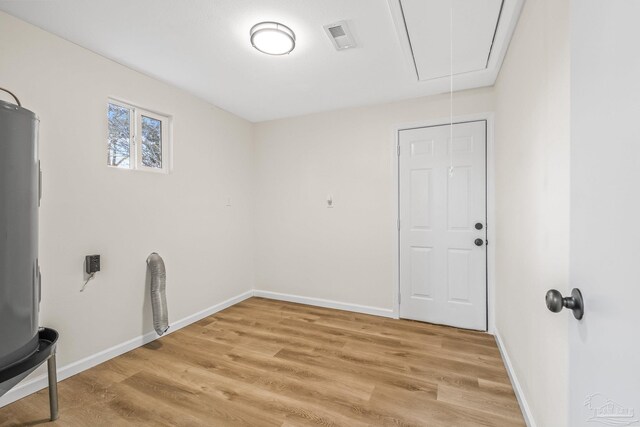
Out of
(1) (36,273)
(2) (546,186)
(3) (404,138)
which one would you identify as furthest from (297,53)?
(1) (36,273)

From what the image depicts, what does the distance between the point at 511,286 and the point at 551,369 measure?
0.95m

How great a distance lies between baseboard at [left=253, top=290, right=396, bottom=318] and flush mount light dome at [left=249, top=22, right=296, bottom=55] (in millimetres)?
2772

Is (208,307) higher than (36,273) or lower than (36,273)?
lower

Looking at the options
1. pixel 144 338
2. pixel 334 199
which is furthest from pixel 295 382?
pixel 334 199

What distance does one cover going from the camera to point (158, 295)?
8.43 feet

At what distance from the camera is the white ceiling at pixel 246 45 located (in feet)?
5.71

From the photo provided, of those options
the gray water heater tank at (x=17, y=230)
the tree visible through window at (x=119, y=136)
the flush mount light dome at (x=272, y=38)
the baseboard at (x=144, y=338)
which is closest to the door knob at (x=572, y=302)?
the gray water heater tank at (x=17, y=230)

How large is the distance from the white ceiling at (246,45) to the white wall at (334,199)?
26 cm

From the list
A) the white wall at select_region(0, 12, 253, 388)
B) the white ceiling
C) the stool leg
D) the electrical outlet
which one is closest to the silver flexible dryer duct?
the white wall at select_region(0, 12, 253, 388)

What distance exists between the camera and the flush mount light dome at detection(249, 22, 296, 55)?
1892 millimetres

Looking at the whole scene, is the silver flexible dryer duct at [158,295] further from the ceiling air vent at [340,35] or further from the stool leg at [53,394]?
the ceiling air vent at [340,35]

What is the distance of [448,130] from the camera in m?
2.96

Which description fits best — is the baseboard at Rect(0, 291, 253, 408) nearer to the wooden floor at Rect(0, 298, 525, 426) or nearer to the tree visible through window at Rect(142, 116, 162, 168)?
the wooden floor at Rect(0, 298, 525, 426)

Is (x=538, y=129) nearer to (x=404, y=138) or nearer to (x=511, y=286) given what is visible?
(x=511, y=286)
